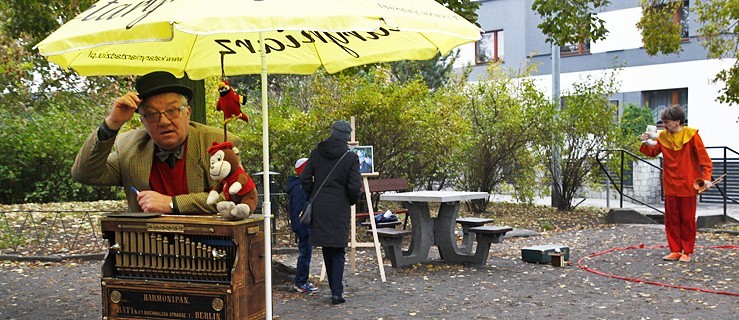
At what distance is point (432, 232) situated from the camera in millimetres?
11086

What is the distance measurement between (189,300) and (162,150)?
885mm

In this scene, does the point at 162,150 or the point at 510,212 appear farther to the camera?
the point at 510,212

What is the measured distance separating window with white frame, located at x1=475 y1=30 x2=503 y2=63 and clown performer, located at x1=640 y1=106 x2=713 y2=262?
87.3 ft

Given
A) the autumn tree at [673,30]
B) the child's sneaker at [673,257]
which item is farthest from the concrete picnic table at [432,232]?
the autumn tree at [673,30]

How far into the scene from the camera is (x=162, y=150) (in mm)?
4895

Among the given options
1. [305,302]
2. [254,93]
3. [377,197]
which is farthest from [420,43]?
[254,93]

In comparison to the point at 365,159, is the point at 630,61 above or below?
above

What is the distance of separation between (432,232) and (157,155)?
258 inches

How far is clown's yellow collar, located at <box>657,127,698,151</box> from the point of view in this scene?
10945mm

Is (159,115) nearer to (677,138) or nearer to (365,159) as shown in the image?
(365,159)

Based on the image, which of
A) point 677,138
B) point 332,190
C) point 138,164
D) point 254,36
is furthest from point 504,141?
point 138,164

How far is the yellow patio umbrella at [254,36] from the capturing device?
420 centimetres

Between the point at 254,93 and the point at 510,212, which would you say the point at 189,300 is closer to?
the point at 510,212

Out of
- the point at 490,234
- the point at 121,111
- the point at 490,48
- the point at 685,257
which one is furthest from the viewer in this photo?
the point at 490,48
